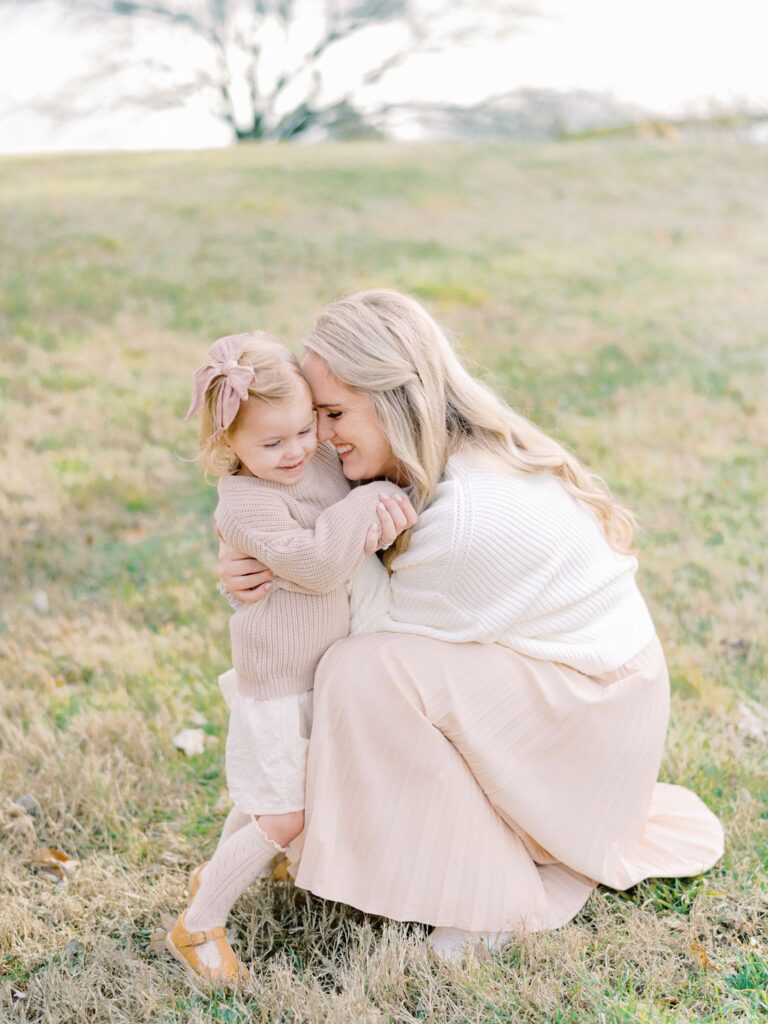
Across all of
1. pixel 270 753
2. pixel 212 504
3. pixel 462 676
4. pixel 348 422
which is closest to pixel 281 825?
pixel 270 753

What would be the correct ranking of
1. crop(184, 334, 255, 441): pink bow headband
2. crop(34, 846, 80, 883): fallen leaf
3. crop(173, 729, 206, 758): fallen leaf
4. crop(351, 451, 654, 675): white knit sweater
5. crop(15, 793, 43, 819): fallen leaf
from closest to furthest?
crop(184, 334, 255, 441): pink bow headband → crop(351, 451, 654, 675): white knit sweater → crop(34, 846, 80, 883): fallen leaf → crop(15, 793, 43, 819): fallen leaf → crop(173, 729, 206, 758): fallen leaf

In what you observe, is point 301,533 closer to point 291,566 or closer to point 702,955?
point 291,566

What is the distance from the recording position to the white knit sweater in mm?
2785

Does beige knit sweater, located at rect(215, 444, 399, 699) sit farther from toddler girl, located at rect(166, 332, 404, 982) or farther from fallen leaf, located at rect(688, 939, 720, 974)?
fallen leaf, located at rect(688, 939, 720, 974)

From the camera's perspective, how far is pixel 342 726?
108 inches

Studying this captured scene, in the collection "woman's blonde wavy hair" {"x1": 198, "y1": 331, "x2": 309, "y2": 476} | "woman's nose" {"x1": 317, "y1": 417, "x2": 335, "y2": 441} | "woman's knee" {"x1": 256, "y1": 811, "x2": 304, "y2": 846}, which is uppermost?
"woman's blonde wavy hair" {"x1": 198, "y1": 331, "x2": 309, "y2": 476}

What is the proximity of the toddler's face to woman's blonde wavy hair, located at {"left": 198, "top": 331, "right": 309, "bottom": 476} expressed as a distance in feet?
0.07

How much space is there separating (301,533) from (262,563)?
0.55 feet

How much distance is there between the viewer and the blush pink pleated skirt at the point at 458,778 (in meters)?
2.74

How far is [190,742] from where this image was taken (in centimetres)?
393

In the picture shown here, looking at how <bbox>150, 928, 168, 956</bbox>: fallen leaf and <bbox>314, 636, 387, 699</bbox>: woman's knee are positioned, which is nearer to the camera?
<bbox>314, 636, 387, 699</bbox>: woman's knee

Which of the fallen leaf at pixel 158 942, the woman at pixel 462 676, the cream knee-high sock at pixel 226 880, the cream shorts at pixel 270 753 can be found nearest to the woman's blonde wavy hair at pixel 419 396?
the woman at pixel 462 676

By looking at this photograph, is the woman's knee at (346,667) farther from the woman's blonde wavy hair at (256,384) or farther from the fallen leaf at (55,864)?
the fallen leaf at (55,864)

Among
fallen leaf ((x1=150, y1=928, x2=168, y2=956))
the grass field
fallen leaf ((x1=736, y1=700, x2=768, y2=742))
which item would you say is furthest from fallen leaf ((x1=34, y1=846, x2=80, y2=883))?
fallen leaf ((x1=736, y1=700, x2=768, y2=742))
